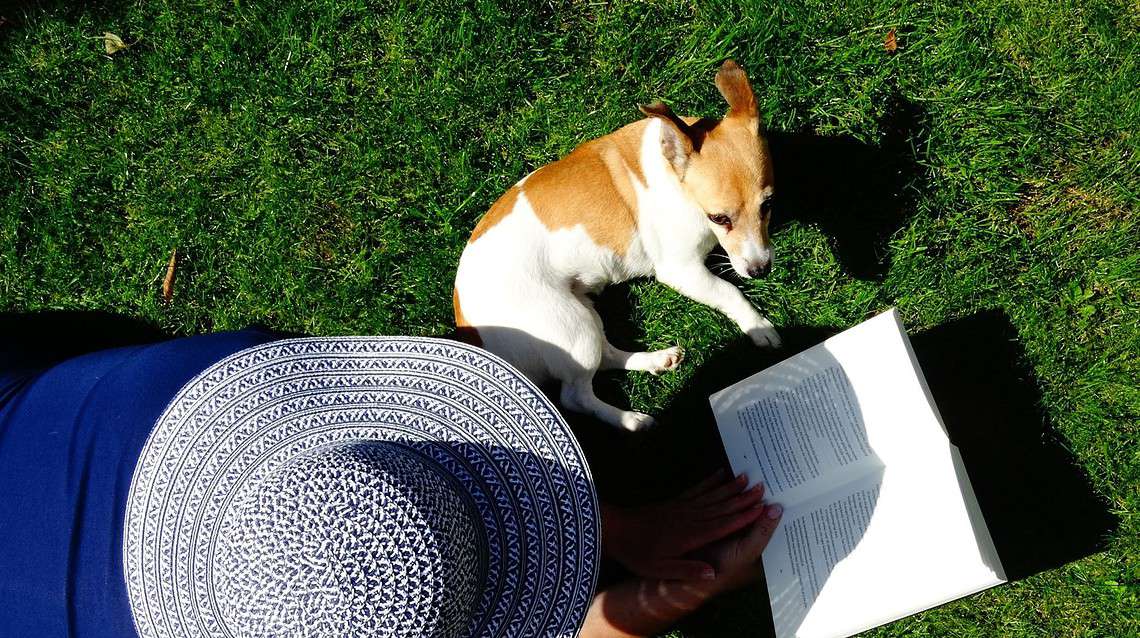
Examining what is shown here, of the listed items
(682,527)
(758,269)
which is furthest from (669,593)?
(758,269)

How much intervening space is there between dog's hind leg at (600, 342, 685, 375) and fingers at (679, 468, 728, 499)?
49cm

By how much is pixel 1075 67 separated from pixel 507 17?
2.45 m

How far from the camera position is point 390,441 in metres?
1.95

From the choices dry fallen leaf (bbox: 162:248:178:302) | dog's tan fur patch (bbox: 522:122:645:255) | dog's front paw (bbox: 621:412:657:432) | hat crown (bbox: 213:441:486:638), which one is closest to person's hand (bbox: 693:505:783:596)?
dog's front paw (bbox: 621:412:657:432)

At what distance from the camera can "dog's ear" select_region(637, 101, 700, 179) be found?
2645mm

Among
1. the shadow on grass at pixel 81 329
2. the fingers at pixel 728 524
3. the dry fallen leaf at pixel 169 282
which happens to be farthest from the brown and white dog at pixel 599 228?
the shadow on grass at pixel 81 329

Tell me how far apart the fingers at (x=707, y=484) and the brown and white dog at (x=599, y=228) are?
0.64 m

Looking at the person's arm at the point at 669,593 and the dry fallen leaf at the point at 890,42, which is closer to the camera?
the person's arm at the point at 669,593

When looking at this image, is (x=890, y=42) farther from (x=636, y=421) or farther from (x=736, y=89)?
(x=636, y=421)

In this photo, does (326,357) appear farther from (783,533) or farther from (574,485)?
(783,533)

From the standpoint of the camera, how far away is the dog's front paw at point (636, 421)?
3.29 m

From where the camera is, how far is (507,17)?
3551 millimetres

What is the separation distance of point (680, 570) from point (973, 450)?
1315 mm

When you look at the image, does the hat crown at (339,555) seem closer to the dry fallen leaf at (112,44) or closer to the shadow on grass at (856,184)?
the shadow on grass at (856,184)
